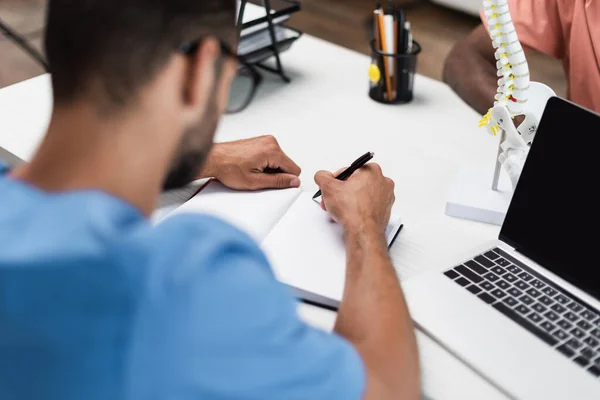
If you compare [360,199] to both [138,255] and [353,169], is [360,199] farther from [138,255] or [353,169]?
[138,255]

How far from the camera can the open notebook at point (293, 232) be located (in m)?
0.81

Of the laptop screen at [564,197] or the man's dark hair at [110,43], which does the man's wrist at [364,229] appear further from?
the man's dark hair at [110,43]

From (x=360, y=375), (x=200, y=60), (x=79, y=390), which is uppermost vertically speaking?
(x=200, y=60)

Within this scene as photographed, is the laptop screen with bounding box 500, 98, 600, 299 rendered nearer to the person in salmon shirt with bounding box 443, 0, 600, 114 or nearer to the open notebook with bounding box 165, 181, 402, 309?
the open notebook with bounding box 165, 181, 402, 309

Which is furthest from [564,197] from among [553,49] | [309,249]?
[553,49]

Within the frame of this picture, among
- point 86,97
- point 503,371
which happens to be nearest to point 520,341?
point 503,371

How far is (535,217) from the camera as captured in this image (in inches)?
32.1

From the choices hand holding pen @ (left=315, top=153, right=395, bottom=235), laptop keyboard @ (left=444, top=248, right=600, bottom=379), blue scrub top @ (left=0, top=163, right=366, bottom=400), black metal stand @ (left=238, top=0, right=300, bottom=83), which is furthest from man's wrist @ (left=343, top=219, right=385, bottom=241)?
black metal stand @ (left=238, top=0, right=300, bottom=83)

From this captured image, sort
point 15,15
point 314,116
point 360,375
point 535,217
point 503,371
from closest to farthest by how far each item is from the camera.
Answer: point 360,375
point 503,371
point 535,217
point 314,116
point 15,15

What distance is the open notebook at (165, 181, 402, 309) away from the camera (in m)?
0.81

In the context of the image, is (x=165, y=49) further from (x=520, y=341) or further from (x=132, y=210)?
(x=520, y=341)

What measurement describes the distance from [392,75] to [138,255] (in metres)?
0.94

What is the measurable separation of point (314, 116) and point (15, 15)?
2.69 meters

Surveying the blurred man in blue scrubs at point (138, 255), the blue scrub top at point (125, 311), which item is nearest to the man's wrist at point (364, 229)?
the blurred man in blue scrubs at point (138, 255)
